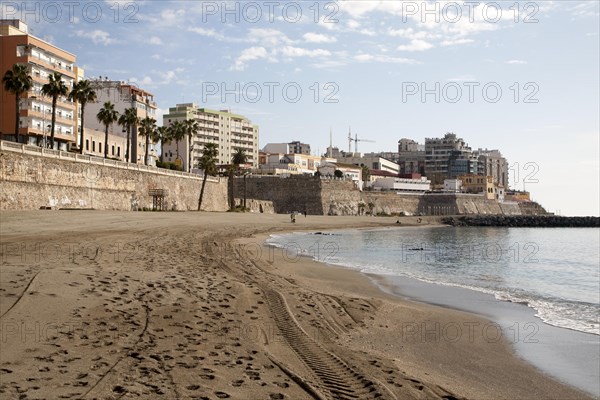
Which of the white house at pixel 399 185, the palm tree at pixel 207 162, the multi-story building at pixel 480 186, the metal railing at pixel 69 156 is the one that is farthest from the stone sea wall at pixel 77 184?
the multi-story building at pixel 480 186

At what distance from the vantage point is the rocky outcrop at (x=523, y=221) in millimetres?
111988

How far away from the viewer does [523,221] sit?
12150cm

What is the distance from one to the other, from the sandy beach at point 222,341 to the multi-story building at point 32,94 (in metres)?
51.2

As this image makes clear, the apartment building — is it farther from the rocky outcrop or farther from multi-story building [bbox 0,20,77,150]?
multi-story building [bbox 0,20,77,150]

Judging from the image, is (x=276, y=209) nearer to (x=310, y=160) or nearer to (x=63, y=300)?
(x=310, y=160)

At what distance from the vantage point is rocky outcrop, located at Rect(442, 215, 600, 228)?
112m

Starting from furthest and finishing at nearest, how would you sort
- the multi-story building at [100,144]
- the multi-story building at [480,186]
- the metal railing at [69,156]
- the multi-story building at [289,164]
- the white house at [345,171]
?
the multi-story building at [480,186] → the white house at [345,171] → the multi-story building at [289,164] → the multi-story building at [100,144] → the metal railing at [69,156]

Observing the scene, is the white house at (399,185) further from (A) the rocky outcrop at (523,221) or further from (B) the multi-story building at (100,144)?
(B) the multi-story building at (100,144)

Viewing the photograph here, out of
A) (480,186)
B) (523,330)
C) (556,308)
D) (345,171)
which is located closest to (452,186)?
(480,186)

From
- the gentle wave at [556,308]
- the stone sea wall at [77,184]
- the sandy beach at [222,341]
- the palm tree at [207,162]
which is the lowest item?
the gentle wave at [556,308]

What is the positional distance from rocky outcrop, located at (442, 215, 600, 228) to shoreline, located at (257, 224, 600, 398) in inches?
3610

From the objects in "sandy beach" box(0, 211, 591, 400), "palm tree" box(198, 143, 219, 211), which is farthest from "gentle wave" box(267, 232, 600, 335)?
"palm tree" box(198, 143, 219, 211)

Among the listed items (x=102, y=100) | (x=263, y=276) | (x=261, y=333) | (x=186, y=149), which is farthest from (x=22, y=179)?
(x=186, y=149)

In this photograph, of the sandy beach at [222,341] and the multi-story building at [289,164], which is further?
the multi-story building at [289,164]
